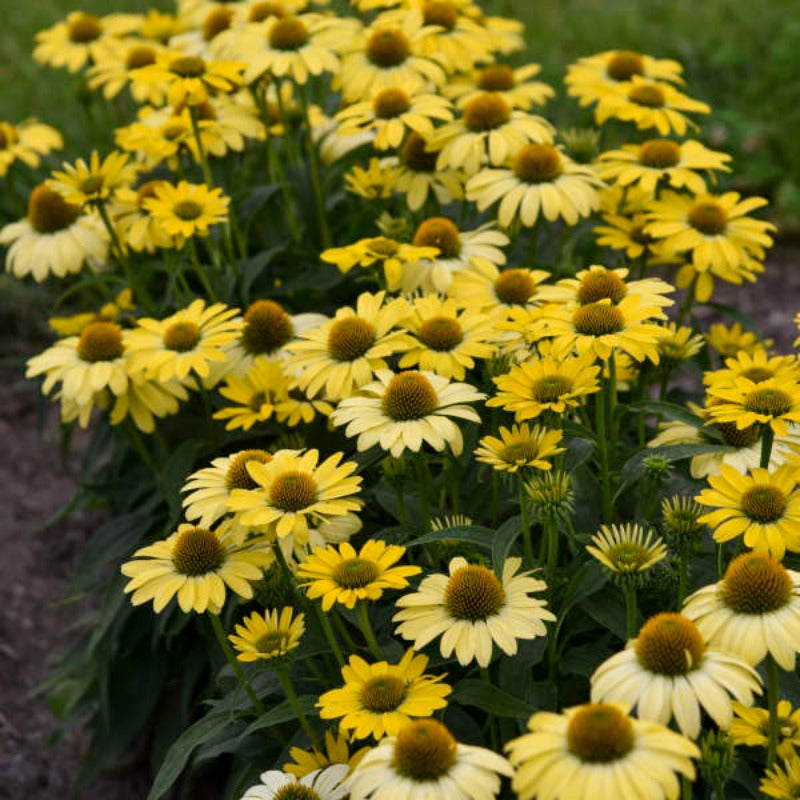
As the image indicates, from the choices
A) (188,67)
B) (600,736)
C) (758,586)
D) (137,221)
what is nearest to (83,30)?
(188,67)

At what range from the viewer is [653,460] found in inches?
79.7

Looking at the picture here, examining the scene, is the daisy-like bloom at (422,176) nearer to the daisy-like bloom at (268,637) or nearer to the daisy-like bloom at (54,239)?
the daisy-like bloom at (54,239)

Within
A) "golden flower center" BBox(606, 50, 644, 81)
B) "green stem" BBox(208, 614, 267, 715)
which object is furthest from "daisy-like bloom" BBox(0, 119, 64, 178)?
"green stem" BBox(208, 614, 267, 715)

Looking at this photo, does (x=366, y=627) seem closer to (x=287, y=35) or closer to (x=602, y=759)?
(x=602, y=759)

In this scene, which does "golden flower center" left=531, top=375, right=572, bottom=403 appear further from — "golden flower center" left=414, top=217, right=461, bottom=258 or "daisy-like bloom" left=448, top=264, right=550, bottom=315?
"golden flower center" left=414, top=217, right=461, bottom=258

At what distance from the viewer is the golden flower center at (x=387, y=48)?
3090 mm

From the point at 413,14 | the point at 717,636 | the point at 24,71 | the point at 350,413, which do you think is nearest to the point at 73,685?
the point at 350,413

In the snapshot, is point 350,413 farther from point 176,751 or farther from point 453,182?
point 453,182

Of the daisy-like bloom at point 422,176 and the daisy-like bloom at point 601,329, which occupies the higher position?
the daisy-like bloom at point 601,329

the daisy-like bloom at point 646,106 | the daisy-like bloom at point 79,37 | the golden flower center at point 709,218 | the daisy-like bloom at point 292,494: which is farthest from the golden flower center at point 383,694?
the daisy-like bloom at point 79,37

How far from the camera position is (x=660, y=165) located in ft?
9.50

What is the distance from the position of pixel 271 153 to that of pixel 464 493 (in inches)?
48.8

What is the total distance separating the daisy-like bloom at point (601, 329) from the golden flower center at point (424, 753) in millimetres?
759

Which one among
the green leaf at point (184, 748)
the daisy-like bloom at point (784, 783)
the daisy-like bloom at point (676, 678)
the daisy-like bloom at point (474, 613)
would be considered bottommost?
the green leaf at point (184, 748)
